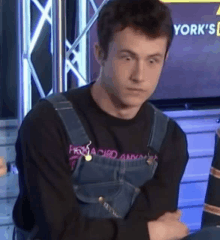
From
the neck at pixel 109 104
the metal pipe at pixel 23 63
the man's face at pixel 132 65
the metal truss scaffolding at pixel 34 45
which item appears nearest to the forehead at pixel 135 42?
the man's face at pixel 132 65

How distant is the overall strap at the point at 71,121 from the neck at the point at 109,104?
80mm

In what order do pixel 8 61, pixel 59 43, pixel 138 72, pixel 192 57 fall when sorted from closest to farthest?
pixel 138 72, pixel 59 43, pixel 8 61, pixel 192 57

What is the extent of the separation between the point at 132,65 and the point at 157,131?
27 cm

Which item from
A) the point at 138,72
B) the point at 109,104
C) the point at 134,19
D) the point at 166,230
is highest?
the point at 134,19

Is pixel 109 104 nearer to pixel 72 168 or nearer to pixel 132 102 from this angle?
pixel 132 102

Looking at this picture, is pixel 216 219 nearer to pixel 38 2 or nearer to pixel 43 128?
pixel 43 128

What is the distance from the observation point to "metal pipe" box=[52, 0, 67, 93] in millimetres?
2332

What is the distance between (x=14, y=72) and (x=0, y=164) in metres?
1.30

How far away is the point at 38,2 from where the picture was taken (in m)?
2.76

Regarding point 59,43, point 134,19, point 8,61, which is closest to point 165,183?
point 134,19

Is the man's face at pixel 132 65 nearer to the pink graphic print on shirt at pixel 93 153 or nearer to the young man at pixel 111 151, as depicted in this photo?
the young man at pixel 111 151

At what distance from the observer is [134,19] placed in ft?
5.24

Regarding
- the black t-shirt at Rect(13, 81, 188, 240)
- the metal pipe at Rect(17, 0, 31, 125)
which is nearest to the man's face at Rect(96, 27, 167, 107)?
the black t-shirt at Rect(13, 81, 188, 240)

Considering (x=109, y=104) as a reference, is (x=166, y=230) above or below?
below
